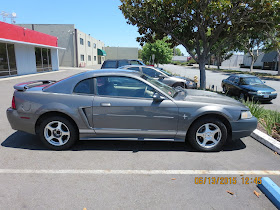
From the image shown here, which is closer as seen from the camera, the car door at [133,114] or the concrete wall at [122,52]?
the car door at [133,114]

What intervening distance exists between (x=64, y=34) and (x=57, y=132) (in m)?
39.2

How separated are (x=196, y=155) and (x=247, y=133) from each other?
1111 millimetres

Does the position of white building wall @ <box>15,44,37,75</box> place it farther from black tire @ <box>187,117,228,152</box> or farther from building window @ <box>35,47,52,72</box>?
black tire @ <box>187,117,228,152</box>

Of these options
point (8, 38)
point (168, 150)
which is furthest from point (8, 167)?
point (8, 38)

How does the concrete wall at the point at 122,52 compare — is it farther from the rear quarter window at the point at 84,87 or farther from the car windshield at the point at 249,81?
the rear quarter window at the point at 84,87

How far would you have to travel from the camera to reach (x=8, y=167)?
3.38 metres

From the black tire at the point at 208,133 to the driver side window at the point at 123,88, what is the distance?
105 centimetres

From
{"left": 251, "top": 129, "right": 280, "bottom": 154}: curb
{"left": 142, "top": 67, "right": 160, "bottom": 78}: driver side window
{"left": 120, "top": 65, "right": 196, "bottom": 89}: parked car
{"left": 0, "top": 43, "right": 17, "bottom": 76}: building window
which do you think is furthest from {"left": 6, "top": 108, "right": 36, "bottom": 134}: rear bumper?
{"left": 0, "top": 43, "right": 17, "bottom": 76}: building window

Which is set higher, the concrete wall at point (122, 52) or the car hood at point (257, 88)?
the concrete wall at point (122, 52)

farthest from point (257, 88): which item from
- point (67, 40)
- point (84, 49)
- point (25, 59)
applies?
point (84, 49)

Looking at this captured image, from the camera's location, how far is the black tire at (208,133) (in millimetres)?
3918

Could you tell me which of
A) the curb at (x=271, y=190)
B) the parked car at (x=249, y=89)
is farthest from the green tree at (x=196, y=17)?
the curb at (x=271, y=190)

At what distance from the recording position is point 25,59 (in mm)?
20984

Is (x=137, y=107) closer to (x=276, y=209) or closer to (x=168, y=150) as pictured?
(x=168, y=150)
